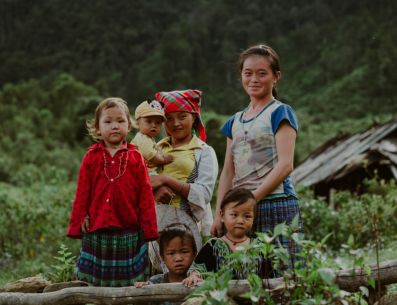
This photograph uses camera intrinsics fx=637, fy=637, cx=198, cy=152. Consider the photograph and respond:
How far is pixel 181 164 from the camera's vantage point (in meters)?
3.93

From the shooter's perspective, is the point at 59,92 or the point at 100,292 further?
the point at 59,92

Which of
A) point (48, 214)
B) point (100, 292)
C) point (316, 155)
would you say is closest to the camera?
point (100, 292)

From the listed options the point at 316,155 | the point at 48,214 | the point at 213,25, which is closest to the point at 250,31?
the point at 213,25

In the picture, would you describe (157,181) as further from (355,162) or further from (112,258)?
(355,162)

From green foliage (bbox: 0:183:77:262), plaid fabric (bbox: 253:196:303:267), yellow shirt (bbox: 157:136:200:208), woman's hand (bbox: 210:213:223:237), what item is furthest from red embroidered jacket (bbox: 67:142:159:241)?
green foliage (bbox: 0:183:77:262)

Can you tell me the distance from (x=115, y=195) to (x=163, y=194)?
32 centimetres

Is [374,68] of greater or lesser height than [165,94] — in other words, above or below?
above

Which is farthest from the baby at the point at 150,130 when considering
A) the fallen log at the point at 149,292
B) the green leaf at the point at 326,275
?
the green leaf at the point at 326,275

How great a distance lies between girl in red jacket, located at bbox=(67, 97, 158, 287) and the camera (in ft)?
12.3

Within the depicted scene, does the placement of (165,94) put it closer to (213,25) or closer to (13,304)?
(13,304)

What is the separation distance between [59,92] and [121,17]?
1659 cm

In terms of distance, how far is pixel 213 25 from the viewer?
42.3 metres

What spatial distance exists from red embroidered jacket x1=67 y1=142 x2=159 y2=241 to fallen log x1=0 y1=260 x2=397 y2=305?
1.23ft

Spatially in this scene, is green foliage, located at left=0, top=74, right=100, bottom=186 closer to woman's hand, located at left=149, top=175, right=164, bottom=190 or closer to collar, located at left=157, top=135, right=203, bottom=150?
collar, located at left=157, top=135, right=203, bottom=150
